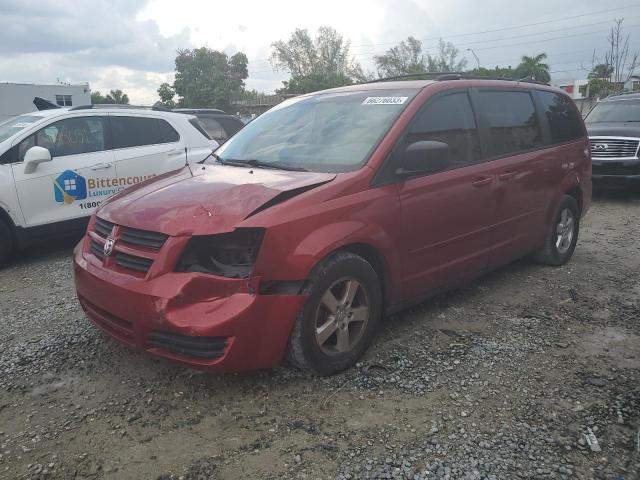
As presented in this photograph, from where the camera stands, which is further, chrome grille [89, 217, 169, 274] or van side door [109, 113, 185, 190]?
van side door [109, 113, 185, 190]

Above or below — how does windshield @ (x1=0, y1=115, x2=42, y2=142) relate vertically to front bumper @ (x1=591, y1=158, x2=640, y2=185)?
above

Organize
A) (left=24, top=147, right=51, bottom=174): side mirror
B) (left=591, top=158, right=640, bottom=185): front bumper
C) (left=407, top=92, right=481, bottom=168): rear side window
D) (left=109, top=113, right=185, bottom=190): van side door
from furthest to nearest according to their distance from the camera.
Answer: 1. (left=591, top=158, right=640, bottom=185): front bumper
2. (left=109, top=113, right=185, bottom=190): van side door
3. (left=24, top=147, right=51, bottom=174): side mirror
4. (left=407, top=92, right=481, bottom=168): rear side window

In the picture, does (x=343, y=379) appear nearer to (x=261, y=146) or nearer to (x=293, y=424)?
(x=293, y=424)

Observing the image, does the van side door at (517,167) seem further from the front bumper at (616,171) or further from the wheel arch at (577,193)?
the front bumper at (616,171)

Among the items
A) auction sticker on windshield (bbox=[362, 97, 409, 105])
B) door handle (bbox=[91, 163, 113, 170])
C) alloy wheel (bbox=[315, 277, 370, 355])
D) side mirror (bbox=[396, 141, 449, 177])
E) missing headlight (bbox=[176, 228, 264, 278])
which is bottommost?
Answer: alloy wheel (bbox=[315, 277, 370, 355])

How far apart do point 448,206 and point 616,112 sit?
28.9 ft

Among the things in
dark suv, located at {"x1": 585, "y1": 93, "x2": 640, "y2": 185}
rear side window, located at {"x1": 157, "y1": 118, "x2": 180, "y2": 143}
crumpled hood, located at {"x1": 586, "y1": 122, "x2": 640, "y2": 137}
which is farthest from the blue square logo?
crumpled hood, located at {"x1": 586, "y1": 122, "x2": 640, "y2": 137}

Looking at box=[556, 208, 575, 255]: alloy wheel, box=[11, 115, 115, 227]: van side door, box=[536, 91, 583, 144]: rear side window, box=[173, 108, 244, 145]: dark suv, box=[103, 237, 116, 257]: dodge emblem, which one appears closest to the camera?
box=[103, 237, 116, 257]: dodge emblem

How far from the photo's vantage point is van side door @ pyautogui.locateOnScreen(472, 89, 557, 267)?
4.39 metres

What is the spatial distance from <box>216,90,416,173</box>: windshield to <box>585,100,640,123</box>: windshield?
27.8 feet

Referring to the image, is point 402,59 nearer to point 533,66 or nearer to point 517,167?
point 533,66

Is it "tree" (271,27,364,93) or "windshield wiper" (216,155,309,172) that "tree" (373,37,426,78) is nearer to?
"tree" (271,27,364,93)

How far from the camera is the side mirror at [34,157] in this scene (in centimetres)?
572

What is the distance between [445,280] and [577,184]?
2.41m
